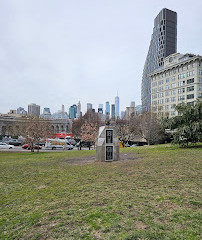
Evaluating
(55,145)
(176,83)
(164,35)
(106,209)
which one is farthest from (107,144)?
(164,35)

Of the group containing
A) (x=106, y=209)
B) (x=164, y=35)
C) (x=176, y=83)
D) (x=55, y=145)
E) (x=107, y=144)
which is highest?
(x=164, y=35)

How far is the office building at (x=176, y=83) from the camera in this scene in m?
63.2

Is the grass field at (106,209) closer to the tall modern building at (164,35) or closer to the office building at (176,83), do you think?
the office building at (176,83)

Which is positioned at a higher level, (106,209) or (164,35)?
(164,35)

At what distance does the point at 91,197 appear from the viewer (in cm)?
758

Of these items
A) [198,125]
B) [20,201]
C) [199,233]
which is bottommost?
[20,201]

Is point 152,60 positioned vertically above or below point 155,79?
above

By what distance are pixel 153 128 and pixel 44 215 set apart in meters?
42.6

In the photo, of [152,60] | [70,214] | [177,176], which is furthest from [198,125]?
[152,60]

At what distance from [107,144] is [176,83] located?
203 feet

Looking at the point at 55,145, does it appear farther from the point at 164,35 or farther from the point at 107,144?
the point at 164,35

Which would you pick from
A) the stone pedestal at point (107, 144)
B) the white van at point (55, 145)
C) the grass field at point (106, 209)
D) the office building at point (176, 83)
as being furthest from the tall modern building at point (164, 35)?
the grass field at point (106, 209)

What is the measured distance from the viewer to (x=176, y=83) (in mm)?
70062

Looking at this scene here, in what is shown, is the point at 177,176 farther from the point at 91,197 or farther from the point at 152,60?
the point at 152,60
